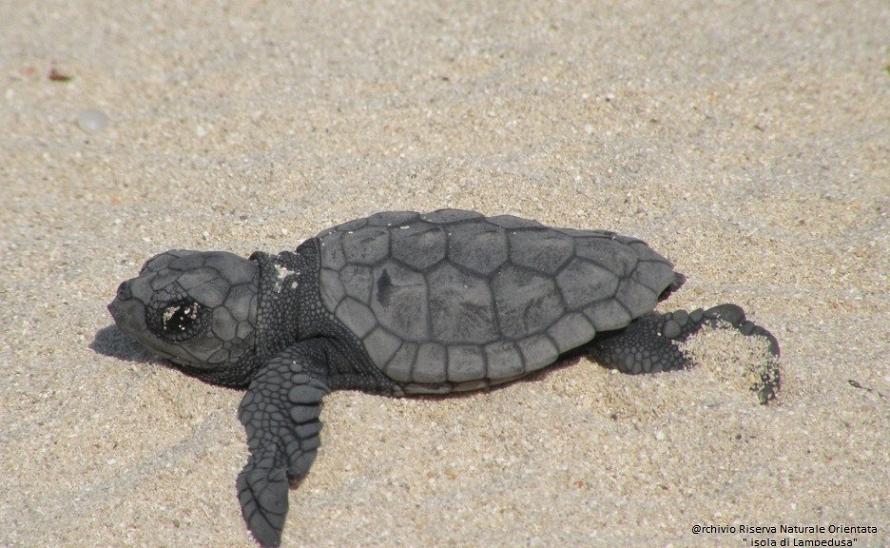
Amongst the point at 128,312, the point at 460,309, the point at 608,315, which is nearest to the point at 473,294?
the point at 460,309

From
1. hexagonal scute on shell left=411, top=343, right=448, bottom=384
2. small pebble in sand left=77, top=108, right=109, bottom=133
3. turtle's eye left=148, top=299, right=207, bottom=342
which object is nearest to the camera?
hexagonal scute on shell left=411, top=343, right=448, bottom=384

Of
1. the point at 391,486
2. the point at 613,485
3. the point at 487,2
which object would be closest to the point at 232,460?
the point at 391,486

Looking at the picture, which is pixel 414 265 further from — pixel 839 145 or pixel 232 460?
pixel 839 145

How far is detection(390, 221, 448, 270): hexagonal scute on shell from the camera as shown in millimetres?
3109

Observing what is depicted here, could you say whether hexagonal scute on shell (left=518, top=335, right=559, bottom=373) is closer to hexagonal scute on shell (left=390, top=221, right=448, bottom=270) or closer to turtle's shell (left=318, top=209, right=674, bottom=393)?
turtle's shell (left=318, top=209, right=674, bottom=393)

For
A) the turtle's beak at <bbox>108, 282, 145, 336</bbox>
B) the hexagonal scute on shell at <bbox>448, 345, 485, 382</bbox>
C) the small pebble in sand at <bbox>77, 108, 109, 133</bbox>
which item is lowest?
the small pebble in sand at <bbox>77, 108, 109, 133</bbox>

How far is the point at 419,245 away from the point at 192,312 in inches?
36.1

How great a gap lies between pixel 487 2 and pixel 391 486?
3.84 metres

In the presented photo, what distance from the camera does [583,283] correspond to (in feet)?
10.3

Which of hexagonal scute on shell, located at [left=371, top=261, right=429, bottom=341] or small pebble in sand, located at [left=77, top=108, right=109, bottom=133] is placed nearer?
hexagonal scute on shell, located at [left=371, top=261, right=429, bottom=341]

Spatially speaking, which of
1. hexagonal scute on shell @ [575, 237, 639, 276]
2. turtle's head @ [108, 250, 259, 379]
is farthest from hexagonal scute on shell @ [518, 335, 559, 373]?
turtle's head @ [108, 250, 259, 379]

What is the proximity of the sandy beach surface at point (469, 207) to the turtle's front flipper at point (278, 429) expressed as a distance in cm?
7

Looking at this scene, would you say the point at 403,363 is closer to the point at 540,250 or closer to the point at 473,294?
the point at 473,294

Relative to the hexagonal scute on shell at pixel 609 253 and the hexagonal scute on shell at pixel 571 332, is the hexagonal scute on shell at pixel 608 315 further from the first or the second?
the hexagonal scute on shell at pixel 609 253
